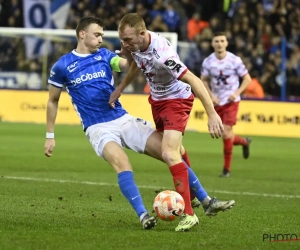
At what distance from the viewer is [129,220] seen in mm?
8875

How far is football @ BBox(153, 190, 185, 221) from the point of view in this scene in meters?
8.21

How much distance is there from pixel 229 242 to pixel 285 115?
15849 millimetres

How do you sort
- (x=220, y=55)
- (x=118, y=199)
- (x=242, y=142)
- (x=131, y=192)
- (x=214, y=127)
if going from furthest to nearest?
(x=242, y=142)
(x=220, y=55)
(x=118, y=199)
(x=131, y=192)
(x=214, y=127)

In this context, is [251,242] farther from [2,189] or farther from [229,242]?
[2,189]

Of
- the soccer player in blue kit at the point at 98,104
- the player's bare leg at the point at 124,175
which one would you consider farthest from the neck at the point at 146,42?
the player's bare leg at the point at 124,175

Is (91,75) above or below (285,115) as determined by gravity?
above

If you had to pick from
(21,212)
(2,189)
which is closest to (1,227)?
(21,212)

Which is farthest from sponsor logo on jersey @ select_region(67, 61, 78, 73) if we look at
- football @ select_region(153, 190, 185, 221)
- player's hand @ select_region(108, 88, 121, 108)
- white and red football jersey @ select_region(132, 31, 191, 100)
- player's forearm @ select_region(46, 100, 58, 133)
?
football @ select_region(153, 190, 185, 221)

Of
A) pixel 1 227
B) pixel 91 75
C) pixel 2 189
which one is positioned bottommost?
pixel 2 189

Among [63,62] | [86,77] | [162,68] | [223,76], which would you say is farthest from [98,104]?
[223,76]

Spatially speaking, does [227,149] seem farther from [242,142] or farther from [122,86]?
[122,86]

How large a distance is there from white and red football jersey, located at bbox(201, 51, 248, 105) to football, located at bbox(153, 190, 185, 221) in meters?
7.07

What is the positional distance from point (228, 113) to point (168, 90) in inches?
254

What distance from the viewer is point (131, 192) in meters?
8.34
